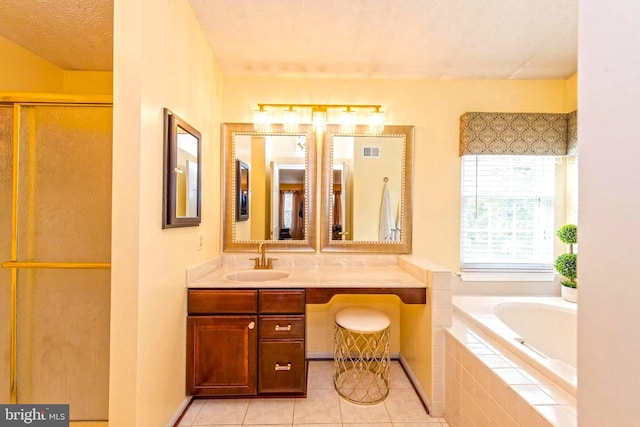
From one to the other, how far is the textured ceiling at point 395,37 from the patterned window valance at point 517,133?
1.25 ft

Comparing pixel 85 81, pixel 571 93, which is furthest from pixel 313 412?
pixel 571 93

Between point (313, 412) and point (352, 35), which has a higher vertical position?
point (352, 35)

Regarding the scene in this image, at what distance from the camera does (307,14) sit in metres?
1.76

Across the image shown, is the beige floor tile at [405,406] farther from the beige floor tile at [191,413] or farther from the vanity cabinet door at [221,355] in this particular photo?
the beige floor tile at [191,413]

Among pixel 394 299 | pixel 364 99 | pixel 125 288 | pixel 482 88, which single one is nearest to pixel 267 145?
pixel 364 99

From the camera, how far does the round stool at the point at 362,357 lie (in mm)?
1860

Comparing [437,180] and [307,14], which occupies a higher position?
[307,14]

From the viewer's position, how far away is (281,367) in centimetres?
180

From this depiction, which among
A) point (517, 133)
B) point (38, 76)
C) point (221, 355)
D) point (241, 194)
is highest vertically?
point (38, 76)

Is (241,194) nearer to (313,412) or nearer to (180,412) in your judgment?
(180,412)

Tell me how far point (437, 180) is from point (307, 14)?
5.41 ft

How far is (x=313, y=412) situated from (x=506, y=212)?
225 centimetres

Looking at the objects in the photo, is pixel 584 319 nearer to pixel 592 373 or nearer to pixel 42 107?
pixel 592 373

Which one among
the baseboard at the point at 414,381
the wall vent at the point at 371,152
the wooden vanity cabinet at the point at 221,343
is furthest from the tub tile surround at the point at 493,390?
the wall vent at the point at 371,152
